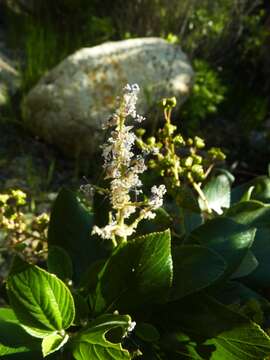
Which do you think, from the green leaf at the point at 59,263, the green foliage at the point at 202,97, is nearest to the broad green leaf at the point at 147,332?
the green leaf at the point at 59,263

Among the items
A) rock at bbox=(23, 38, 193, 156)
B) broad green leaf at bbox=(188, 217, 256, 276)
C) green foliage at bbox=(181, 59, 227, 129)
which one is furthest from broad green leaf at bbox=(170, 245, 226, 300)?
green foliage at bbox=(181, 59, 227, 129)

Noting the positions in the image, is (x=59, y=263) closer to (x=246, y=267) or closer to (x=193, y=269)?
(x=193, y=269)

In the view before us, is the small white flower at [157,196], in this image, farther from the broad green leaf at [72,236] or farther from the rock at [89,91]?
the rock at [89,91]

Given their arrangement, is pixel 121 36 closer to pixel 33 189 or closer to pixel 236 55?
pixel 236 55

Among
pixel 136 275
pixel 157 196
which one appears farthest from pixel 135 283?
pixel 157 196

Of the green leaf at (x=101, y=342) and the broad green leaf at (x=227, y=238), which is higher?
the broad green leaf at (x=227, y=238)

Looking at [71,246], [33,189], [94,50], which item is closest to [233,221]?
[71,246]

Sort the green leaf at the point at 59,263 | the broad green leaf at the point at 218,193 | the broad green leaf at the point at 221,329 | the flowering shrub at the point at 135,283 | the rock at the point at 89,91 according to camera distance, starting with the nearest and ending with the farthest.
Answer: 1. the flowering shrub at the point at 135,283
2. the broad green leaf at the point at 221,329
3. the green leaf at the point at 59,263
4. the broad green leaf at the point at 218,193
5. the rock at the point at 89,91
